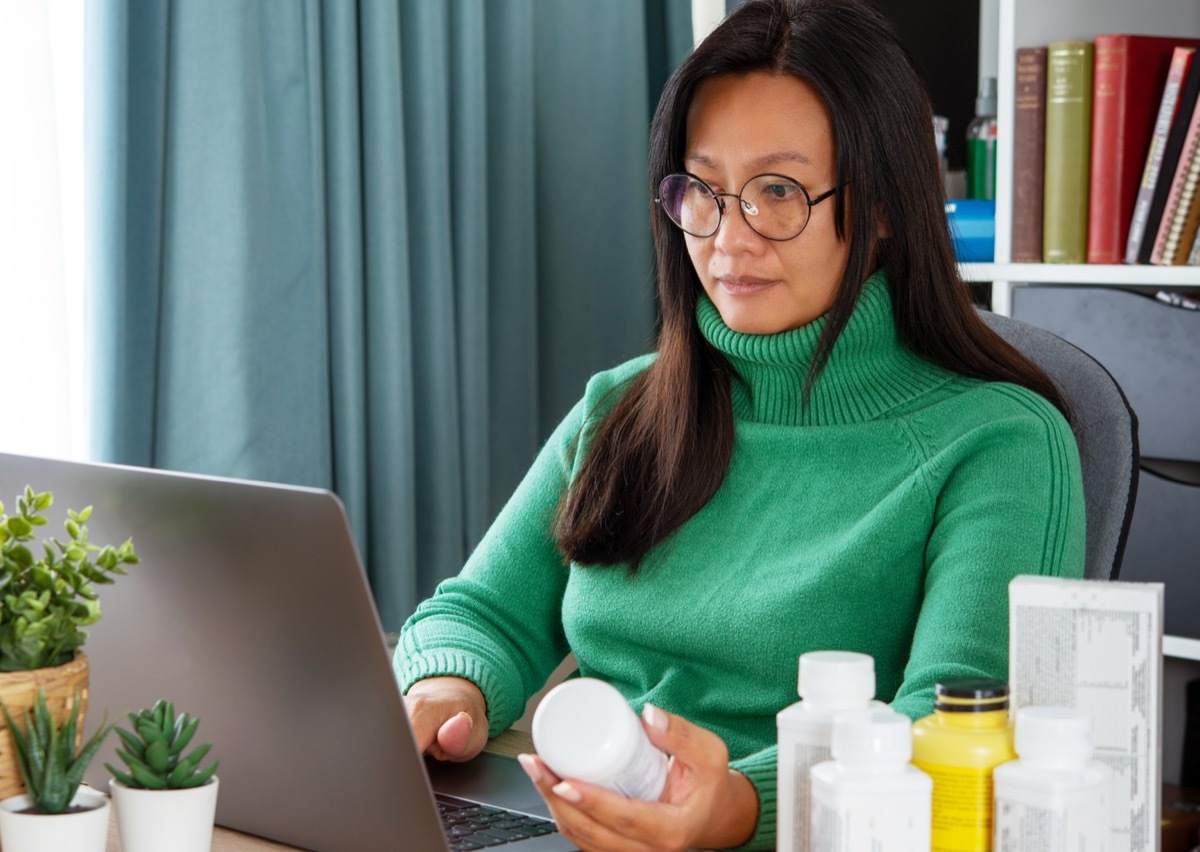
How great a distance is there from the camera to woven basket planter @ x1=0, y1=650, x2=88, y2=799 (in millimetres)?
761

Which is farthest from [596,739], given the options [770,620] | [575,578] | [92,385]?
[92,385]

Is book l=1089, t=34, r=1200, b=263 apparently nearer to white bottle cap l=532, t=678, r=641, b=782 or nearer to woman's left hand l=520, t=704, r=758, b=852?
woman's left hand l=520, t=704, r=758, b=852

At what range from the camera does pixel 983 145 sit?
2115 mm

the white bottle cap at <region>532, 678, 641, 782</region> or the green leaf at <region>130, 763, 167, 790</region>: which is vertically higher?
the white bottle cap at <region>532, 678, 641, 782</region>

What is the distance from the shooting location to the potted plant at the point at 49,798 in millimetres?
736

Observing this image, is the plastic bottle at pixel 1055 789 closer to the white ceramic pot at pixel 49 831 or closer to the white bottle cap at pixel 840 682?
the white bottle cap at pixel 840 682

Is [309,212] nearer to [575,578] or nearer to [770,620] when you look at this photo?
[575,578]

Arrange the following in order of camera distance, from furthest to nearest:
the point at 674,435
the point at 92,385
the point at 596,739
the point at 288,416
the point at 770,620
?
the point at 288,416 → the point at 92,385 → the point at 674,435 → the point at 770,620 → the point at 596,739

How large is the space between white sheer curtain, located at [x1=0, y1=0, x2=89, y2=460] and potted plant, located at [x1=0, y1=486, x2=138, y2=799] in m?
0.92

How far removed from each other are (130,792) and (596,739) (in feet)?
0.85

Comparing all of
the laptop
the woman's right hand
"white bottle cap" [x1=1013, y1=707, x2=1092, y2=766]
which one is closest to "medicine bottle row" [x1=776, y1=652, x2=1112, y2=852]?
"white bottle cap" [x1=1013, y1=707, x2=1092, y2=766]

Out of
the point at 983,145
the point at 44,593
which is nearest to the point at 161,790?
the point at 44,593

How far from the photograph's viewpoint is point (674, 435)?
1.34 meters

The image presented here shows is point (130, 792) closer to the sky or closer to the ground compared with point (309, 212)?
closer to the ground
